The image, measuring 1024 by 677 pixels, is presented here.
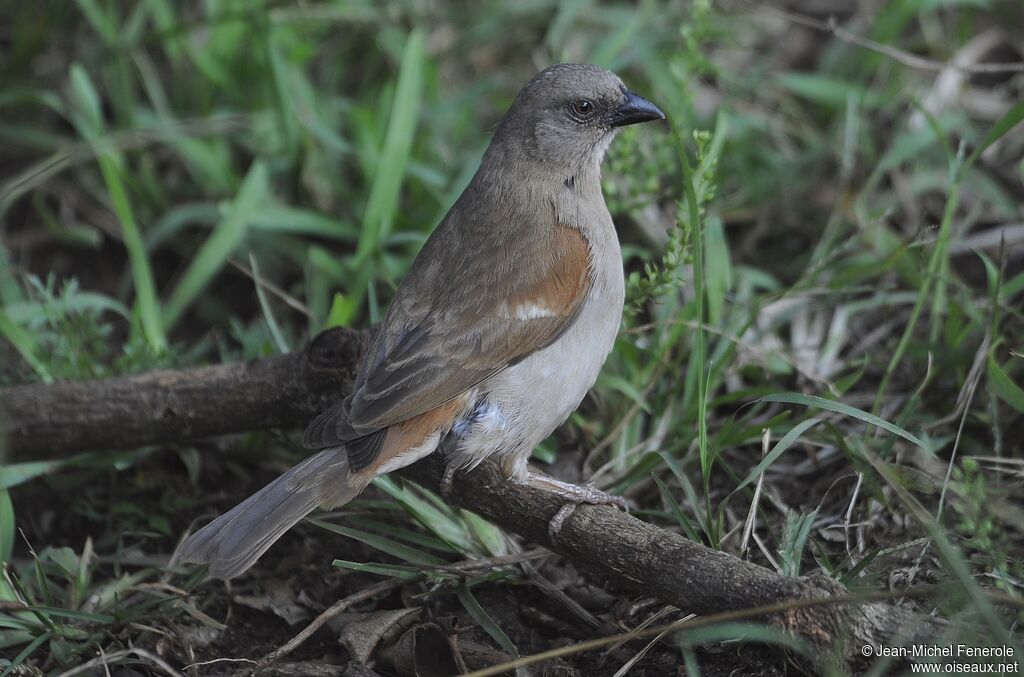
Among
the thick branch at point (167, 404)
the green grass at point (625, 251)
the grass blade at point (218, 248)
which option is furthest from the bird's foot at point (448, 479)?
the grass blade at point (218, 248)

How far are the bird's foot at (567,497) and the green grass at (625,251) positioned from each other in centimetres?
24

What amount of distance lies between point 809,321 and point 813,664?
225 centimetres

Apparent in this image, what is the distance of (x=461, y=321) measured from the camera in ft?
12.0

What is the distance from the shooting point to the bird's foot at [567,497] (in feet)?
11.0

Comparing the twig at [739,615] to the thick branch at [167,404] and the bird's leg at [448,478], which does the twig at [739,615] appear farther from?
the thick branch at [167,404]

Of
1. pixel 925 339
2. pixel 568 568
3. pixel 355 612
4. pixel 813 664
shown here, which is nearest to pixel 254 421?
pixel 355 612

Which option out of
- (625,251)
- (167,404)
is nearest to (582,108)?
(625,251)

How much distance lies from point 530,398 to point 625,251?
1406mm

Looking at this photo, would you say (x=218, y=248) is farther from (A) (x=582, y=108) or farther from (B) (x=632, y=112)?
(B) (x=632, y=112)

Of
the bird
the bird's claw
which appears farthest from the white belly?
the bird's claw

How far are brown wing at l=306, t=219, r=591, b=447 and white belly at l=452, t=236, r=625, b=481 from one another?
49 mm

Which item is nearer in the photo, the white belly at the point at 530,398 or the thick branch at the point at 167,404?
the white belly at the point at 530,398

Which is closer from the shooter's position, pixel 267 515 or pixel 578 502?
pixel 267 515

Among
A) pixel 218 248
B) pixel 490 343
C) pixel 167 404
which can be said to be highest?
pixel 490 343
